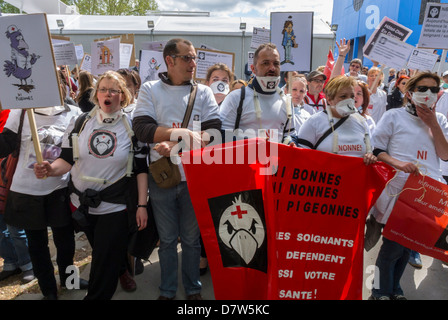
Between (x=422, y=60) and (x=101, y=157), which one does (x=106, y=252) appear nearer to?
(x=101, y=157)

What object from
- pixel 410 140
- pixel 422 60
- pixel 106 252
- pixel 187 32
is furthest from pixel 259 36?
pixel 187 32

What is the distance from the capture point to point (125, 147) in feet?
8.76

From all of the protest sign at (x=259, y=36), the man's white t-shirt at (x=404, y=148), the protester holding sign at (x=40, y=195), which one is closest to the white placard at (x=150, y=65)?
the protest sign at (x=259, y=36)

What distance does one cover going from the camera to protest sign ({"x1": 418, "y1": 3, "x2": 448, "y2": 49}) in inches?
184

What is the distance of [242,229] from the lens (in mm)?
2377

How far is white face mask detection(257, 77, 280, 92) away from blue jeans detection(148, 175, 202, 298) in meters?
1.02

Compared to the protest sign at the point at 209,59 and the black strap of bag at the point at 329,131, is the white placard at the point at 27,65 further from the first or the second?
the protest sign at the point at 209,59

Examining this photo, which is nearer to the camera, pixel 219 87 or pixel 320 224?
pixel 320 224

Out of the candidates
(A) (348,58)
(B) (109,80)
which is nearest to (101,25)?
(B) (109,80)

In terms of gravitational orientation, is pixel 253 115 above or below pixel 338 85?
below

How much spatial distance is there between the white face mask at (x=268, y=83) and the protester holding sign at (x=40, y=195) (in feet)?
5.12

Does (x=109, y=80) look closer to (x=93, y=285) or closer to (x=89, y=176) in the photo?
(x=89, y=176)

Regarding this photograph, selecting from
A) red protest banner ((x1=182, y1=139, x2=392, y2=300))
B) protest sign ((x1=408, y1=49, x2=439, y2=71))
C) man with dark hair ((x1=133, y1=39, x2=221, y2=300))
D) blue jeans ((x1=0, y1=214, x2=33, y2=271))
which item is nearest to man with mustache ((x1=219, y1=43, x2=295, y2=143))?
man with dark hair ((x1=133, y1=39, x2=221, y2=300))

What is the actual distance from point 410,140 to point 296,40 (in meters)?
1.77
